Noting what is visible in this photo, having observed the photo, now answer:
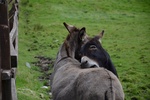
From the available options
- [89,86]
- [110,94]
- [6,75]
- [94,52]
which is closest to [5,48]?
[6,75]

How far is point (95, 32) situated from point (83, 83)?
689 inches

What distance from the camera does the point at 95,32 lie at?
75.2 ft

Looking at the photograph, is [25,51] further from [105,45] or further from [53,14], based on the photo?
[53,14]

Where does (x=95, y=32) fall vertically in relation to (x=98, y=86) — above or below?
below

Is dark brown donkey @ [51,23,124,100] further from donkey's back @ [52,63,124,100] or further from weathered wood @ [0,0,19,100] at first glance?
weathered wood @ [0,0,19,100]

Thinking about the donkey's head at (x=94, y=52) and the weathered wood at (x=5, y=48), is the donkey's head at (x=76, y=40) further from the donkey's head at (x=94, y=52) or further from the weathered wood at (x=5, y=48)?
the weathered wood at (x=5, y=48)

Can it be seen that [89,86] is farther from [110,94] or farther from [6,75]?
[6,75]

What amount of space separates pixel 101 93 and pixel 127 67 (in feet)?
31.8

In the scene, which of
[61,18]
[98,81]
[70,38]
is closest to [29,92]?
[70,38]

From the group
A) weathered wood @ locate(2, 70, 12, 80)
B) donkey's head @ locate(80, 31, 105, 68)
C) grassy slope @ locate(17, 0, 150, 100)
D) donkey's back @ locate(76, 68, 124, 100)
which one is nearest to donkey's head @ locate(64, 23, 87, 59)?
donkey's head @ locate(80, 31, 105, 68)

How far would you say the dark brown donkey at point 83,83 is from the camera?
5.14m

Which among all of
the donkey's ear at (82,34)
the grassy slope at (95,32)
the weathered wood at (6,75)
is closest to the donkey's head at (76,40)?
the donkey's ear at (82,34)

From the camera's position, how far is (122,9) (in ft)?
109

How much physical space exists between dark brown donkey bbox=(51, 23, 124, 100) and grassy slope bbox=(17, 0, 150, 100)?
2.01m
